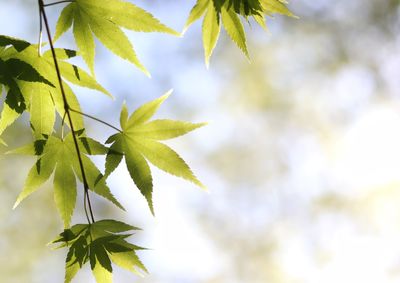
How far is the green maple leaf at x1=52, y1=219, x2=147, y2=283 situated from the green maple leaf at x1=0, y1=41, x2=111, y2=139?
0.21 meters

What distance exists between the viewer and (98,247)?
3.51ft

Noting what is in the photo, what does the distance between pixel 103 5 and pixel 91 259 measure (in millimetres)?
505

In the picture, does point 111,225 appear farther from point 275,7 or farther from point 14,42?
point 275,7

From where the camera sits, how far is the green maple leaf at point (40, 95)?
1.08 metres

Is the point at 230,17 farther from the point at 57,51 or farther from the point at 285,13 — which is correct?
the point at 57,51

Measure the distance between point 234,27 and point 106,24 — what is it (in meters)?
0.26

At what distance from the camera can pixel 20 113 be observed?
3.60 ft

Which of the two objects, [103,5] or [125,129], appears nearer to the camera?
[103,5]

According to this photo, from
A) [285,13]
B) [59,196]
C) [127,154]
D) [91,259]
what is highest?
[285,13]

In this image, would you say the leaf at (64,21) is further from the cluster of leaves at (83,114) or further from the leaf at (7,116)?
the leaf at (7,116)

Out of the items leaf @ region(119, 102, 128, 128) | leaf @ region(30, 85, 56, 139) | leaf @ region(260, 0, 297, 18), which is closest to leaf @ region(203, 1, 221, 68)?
leaf @ region(260, 0, 297, 18)

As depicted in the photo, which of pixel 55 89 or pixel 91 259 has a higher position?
pixel 55 89

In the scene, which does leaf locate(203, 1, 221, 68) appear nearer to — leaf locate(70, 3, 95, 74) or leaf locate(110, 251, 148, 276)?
leaf locate(70, 3, 95, 74)

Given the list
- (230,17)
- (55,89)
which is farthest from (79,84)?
(230,17)
